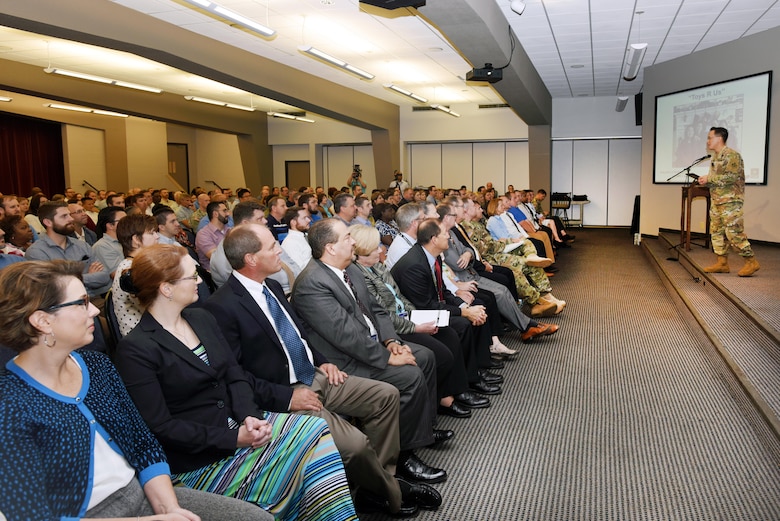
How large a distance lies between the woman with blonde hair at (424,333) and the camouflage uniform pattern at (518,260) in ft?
7.60

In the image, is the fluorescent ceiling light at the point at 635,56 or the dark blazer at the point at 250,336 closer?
the dark blazer at the point at 250,336

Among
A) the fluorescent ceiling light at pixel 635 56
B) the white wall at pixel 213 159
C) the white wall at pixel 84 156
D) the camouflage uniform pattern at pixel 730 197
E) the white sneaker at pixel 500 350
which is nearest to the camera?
the white sneaker at pixel 500 350

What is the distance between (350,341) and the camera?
9.72 feet

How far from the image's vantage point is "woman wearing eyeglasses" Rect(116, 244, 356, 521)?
200cm

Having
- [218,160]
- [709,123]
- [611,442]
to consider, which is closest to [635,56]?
[709,123]

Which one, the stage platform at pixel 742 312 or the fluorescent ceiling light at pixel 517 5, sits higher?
the fluorescent ceiling light at pixel 517 5

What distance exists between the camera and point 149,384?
1981 millimetres

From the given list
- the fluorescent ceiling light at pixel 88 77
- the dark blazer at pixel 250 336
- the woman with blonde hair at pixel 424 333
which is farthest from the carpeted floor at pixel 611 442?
the fluorescent ceiling light at pixel 88 77

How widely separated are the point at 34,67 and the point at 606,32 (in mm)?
9408

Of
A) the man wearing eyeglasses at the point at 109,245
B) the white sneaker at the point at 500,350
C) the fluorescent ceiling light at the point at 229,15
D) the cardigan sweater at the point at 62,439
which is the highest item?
the fluorescent ceiling light at the point at 229,15

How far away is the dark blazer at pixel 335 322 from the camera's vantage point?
2.98m

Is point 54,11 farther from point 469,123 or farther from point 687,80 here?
point 469,123

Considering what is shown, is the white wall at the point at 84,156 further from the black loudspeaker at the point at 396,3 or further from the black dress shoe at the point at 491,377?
the black dress shoe at the point at 491,377

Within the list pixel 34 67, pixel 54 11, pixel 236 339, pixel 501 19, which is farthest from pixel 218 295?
pixel 34 67
